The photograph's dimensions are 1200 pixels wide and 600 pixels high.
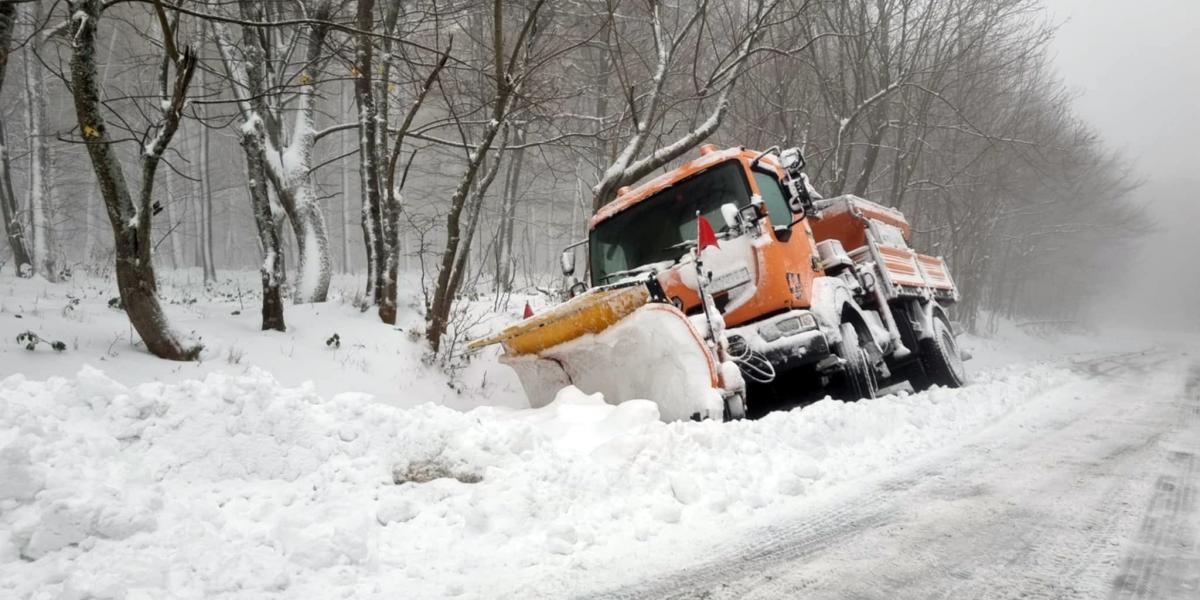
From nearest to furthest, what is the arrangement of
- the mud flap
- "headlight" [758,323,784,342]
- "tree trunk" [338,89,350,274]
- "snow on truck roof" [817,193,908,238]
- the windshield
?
the mud flap < "headlight" [758,323,784,342] < the windshield < "snow on truck roof" [817,193,908,238] < "tree trunk" [338,89,350,274]

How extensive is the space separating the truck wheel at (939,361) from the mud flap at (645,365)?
4.69 metres

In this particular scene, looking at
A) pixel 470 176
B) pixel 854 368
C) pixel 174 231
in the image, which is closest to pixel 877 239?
pixel 854 368

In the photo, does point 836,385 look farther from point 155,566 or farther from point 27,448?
point 27,448

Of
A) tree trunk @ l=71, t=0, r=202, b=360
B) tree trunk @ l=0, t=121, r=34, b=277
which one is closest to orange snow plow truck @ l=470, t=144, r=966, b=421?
tree trunk @ l=71, t=0, r=202, b=360

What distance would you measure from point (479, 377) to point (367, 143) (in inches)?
135

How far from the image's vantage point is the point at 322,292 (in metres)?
8.78

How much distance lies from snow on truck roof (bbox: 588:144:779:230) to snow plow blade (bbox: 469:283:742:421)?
110 centimetres

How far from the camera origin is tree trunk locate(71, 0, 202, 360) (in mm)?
4637

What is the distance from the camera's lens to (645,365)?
451 cm

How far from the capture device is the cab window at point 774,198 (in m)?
5.56

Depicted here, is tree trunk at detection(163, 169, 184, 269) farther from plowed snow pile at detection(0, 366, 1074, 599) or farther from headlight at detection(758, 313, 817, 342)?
headlight at detection(758, 313, 817, 342)

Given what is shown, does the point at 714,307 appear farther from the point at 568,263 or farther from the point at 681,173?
the point at 568,263

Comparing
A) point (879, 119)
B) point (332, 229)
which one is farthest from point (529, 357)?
point (332, 229)

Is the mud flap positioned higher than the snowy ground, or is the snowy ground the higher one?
the mud flap
